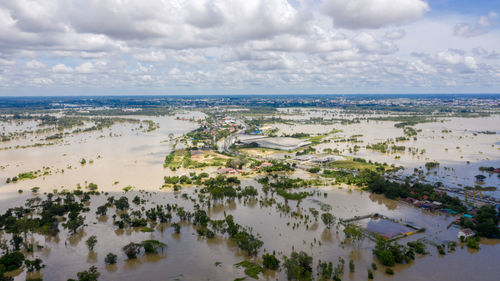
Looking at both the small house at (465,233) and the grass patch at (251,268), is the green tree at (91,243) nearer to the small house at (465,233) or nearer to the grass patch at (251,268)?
the grass patch at (251,268)

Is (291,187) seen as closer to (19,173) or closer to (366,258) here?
(366,258)

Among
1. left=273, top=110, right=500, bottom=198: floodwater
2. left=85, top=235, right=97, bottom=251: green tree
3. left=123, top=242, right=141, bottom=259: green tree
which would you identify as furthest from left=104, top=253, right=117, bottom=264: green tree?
left=273, top=110, right=500, bottom=198: floodwater

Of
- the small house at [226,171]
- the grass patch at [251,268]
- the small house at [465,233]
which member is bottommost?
the grass patch at [251,268]

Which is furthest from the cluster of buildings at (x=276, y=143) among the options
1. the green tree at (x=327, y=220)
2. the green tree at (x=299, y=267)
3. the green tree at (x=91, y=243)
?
the green tree at (x=91, y=243)

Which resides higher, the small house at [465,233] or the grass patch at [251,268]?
the small house at [465,233]

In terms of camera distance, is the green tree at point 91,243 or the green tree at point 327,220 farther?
the green tree at point 327,220

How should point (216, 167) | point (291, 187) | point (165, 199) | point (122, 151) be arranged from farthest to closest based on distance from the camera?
point (122, 151) < point (216, 167) < point (291, 187) < point (165, 199)

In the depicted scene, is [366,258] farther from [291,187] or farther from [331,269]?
[291,187]

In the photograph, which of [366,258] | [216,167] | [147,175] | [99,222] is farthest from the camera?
[216,167]

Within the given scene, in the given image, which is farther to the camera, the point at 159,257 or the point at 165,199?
the point at 165,199

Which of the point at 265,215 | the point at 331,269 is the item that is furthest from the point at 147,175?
the point at 331,269
